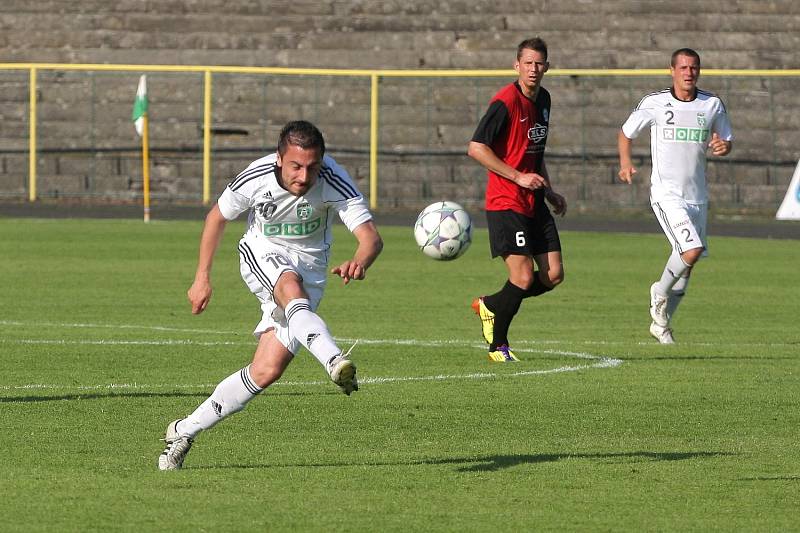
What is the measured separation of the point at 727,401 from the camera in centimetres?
974

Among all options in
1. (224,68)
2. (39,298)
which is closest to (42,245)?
(39,298)

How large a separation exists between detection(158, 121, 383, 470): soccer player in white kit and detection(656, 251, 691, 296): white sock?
5887mm

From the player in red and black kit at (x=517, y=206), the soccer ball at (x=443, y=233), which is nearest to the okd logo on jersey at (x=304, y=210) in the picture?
the soccer ball at (x=443, y=233)

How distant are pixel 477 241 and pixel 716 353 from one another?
11788 millimetres

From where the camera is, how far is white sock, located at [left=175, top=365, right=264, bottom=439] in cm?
721

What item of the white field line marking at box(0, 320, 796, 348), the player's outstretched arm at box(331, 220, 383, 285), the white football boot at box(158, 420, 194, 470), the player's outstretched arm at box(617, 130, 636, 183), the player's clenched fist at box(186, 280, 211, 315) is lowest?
the white field line marking at box(0, 320, 796, 348)

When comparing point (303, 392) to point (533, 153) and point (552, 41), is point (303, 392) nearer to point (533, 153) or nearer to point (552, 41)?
point (533, 153)

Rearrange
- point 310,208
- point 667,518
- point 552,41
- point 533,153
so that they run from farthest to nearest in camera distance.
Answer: point 552,41, point 533,153, point 310,208, point 667,518

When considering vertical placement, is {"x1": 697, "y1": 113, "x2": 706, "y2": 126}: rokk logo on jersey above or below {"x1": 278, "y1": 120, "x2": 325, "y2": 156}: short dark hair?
above

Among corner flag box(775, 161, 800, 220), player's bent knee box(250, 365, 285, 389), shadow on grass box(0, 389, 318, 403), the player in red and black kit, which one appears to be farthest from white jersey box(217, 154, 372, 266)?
corner flag box(775, 161, 800, 220)

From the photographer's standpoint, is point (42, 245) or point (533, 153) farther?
point (42, 245)

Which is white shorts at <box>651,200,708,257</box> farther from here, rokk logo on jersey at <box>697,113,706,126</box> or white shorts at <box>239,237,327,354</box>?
white shorts at <box>239,237,327,354</box>

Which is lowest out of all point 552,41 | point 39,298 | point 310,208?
point 39,298

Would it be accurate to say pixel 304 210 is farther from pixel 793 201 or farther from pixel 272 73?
pixel 272 73
